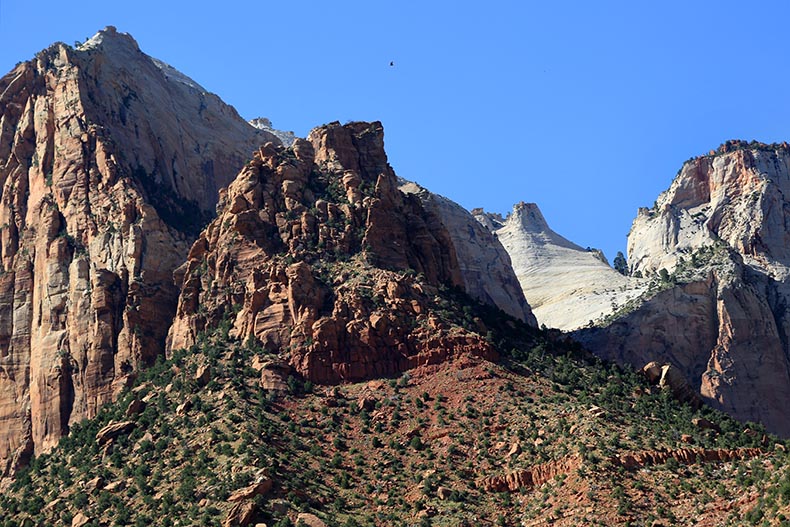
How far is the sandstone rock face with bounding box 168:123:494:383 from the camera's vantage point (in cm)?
14188

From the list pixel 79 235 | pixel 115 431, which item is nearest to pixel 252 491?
pixel 115 431

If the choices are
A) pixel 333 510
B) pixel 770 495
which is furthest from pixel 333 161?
pixel 770 495

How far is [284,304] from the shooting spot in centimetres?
14612

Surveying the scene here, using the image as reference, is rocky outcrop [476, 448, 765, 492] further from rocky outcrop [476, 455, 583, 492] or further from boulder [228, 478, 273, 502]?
boulder [228, 478, 273, 502]

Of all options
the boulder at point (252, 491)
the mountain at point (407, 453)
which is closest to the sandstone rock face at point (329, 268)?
the mountain at point (407, 453)

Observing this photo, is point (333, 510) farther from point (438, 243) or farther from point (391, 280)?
point (438, 243)

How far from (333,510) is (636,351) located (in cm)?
7941

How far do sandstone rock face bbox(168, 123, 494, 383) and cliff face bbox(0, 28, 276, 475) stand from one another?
21.0 ft

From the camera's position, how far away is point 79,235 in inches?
6634

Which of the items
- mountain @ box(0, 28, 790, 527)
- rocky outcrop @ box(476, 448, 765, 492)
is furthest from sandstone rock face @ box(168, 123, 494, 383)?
rocky outcrop @ box(476, 448, 765, 492)

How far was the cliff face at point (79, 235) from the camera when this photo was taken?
522ft

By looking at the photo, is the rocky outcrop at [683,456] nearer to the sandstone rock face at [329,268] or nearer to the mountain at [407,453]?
the mountain at [407,453]

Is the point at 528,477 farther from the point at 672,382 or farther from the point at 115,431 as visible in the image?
the point at 115,431

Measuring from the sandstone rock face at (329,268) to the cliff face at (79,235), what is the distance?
6.39 metres
